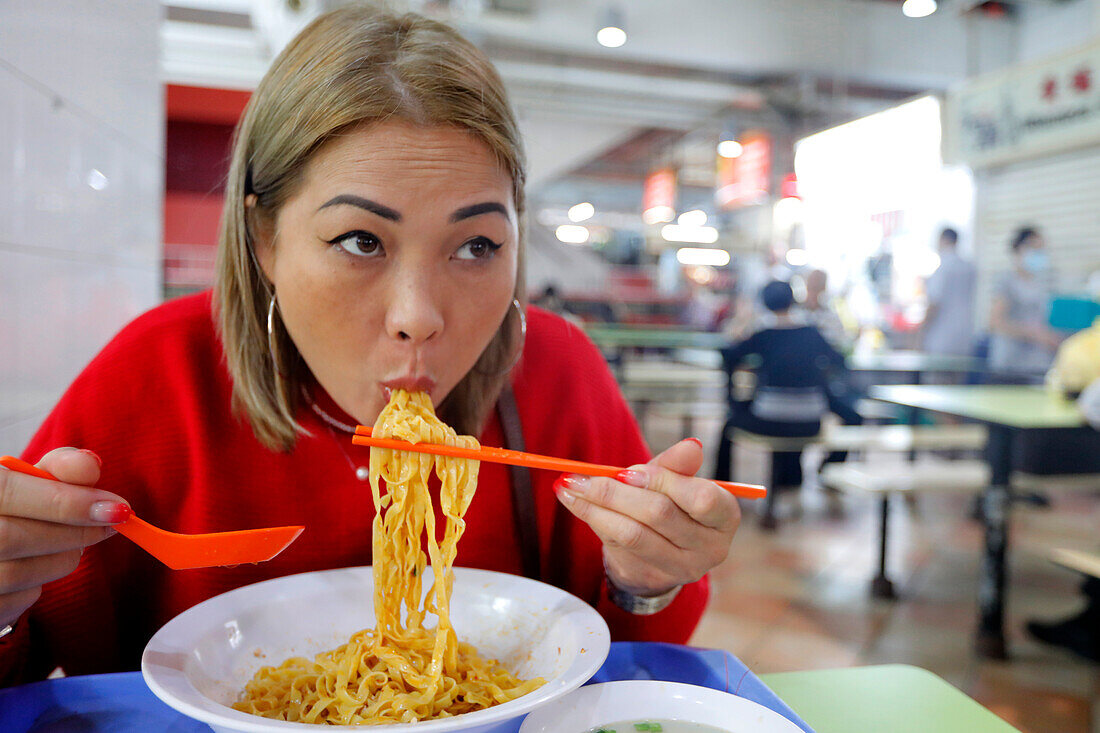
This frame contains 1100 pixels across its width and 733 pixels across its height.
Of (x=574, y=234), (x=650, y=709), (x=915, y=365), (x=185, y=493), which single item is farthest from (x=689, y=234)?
(x=650, y=709)

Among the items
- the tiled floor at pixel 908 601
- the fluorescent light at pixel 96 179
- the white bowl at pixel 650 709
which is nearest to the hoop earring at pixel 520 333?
A: the white bowl at pixel 650 709

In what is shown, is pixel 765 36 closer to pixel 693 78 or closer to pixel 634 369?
pixel 693 78

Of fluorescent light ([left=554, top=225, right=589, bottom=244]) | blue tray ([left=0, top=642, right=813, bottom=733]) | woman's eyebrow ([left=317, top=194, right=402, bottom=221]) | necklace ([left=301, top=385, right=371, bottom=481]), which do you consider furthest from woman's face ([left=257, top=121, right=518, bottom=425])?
fluorescent light ([left=554, top=225, right=589, bottom=244])

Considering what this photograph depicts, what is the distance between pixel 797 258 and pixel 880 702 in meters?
16.4

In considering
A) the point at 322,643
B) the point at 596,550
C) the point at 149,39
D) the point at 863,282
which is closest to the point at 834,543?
the point at 596,550

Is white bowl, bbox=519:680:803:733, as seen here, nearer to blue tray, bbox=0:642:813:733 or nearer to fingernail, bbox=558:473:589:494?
blue tray, bbox=0:642:813:733

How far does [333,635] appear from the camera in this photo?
3.40 ft

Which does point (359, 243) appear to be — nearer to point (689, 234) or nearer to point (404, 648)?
point (404, 648)

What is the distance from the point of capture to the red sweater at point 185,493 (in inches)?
46.0

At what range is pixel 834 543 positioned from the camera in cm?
447

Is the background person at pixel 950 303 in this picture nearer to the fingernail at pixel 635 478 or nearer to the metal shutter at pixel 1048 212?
the metal shutter at pixel 1048 212

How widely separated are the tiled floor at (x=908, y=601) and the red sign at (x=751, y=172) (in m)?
Result: 5.22

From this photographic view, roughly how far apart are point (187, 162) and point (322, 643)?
9419 millimetres

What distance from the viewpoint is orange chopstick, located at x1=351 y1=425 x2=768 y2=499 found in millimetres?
889
